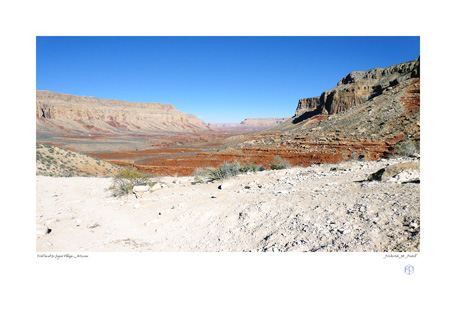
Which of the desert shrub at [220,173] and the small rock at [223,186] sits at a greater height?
the desert shrub at [220,173]

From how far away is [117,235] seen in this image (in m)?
4.45

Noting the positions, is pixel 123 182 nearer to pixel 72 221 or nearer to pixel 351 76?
pixel 72 221

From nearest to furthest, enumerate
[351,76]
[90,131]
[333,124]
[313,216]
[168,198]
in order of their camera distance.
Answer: [313,216]
[168,198]
[333,124]
[351,76]
[90,131]

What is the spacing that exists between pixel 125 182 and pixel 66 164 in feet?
39.4

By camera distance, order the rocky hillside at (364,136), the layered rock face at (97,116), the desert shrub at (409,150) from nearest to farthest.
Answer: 1. the desert shrub at (409,150)
2. the rocky hillside at (364,136)
3. the layered rock face at (97,116)

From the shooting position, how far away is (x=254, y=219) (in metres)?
4.32

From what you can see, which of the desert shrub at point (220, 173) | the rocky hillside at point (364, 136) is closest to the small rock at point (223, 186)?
the desert shrub at point (220, 173)

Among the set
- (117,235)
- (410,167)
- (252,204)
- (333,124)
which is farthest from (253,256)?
(333,124)

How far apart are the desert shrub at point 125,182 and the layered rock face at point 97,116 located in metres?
88.4

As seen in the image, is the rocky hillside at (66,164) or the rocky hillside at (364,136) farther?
the rocky hillside at (364,136)

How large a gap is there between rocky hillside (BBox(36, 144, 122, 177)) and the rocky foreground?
32.2 ft

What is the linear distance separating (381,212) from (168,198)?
512 centimetres

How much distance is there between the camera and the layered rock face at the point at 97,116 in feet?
306
